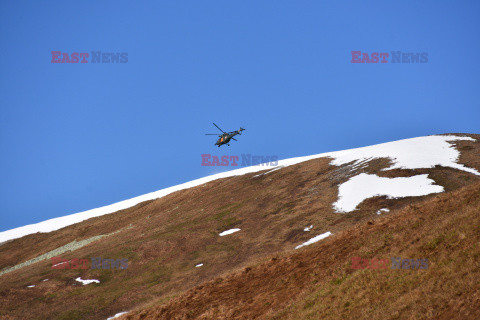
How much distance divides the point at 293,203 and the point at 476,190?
29.5 meters

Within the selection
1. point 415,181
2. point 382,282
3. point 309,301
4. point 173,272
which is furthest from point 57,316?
point 415,181

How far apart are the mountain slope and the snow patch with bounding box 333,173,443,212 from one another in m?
0.62

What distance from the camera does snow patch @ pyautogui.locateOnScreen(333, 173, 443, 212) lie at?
148ft

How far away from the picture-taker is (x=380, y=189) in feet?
159

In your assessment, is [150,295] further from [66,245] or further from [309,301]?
[66,245]

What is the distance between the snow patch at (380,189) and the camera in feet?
148

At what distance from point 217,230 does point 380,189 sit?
21.2 metres

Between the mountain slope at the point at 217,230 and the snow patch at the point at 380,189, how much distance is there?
0.62 m

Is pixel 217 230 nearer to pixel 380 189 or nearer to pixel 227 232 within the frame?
pixel 227 232
